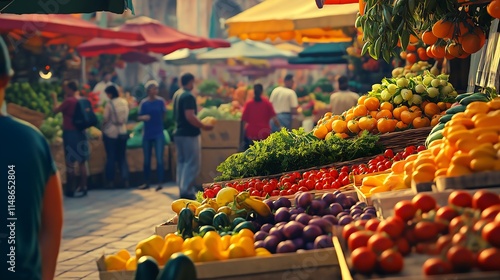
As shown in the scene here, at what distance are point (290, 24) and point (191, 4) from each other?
33.3m

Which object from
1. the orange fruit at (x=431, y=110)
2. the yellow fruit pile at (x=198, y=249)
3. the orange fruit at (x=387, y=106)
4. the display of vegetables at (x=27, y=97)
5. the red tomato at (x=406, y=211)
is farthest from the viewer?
the display of vegetables at (x=27, y=97)

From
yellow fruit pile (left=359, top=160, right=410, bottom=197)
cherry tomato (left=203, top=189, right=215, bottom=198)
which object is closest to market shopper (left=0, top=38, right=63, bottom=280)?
yellow fruit pile (left=359, top=160, right=410, bottom=197)

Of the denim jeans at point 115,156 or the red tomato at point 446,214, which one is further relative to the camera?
the denim jeans at point 115,156

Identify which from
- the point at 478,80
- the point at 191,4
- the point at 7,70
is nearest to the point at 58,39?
the point at 478,80

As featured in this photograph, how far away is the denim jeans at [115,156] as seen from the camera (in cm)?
1689

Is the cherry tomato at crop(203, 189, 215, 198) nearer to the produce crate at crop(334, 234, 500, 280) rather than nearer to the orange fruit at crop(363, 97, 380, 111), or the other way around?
the orange fruit at crop(363, 97, 380, 111)

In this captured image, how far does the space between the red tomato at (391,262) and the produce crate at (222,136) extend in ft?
43.9

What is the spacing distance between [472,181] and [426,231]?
0.61 metres

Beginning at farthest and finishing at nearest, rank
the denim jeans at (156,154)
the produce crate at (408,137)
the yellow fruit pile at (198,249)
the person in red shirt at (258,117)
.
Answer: the denim jeans at (156,154), the person in red shirt at (258,117), the produce crate at (408,137), the yellow fruit pile at (198,249)

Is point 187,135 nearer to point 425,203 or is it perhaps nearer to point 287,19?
point 287,19

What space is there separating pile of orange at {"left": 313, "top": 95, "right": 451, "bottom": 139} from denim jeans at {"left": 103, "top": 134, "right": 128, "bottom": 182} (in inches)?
336

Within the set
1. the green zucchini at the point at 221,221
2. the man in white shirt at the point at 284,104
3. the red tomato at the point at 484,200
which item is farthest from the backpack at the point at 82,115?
the red tomato at the point at 484,200

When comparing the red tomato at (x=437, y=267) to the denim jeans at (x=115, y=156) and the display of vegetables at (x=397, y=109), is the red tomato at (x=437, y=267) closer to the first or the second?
the display of vegetables at (x=397, y=109)

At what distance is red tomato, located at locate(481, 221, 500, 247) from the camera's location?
3486 millimetres
